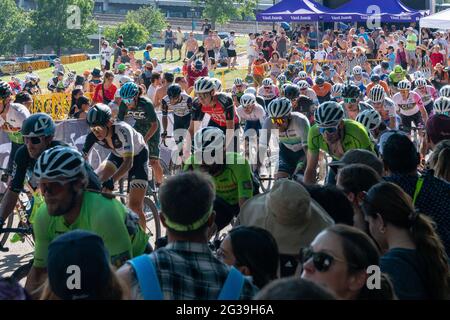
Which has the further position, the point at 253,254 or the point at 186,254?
the point at 253,254

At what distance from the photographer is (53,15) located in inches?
2980

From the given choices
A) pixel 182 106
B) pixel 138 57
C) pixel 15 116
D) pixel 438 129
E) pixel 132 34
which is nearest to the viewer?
pixel 438 129

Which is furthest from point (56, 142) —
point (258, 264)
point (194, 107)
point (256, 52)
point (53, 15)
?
point (53, 15)

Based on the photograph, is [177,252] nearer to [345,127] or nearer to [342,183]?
[342,183]

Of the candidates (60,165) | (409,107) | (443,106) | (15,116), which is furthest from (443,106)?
(60,165)

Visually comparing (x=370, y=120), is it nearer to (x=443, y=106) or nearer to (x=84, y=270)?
(x=443, y=106)

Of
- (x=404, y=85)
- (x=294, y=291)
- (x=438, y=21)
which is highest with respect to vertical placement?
(x=438, y=21)

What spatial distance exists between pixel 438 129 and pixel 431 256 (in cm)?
373

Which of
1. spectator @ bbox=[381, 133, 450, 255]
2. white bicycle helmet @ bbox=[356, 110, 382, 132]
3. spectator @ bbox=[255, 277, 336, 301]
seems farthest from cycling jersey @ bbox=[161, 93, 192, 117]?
spectator @ bbox=[255, 277, 336, 301]

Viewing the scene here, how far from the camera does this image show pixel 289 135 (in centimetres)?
1048

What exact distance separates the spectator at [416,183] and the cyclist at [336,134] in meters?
2.42

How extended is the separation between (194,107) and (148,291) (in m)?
9.11

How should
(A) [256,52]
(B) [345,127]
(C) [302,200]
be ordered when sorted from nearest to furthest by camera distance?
1. (C) [302,200]
2. (B) [345,127]
3. (A) [256,52]

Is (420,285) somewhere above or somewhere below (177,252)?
below
